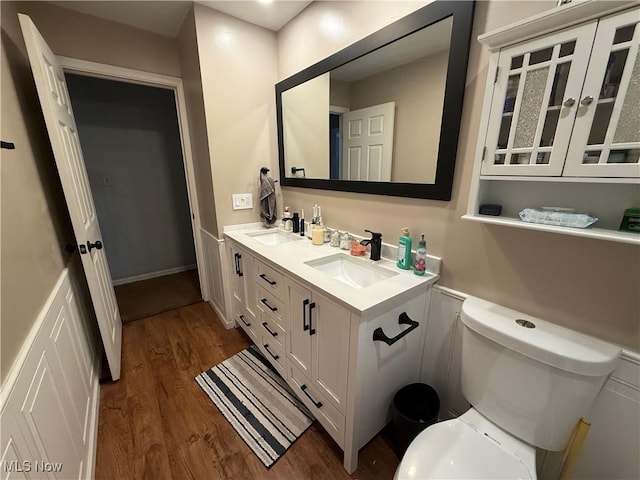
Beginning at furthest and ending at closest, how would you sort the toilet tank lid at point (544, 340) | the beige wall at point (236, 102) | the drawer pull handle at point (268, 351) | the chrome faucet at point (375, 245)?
the beige wall at point (236, 102)
the drawer pull handle at point (268, 351)
the chrome faucet at point (375, 245)
the toilet tank lid at point (544, 340)

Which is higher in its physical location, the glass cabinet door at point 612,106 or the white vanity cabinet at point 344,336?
the glass cabinet door at point 612,106

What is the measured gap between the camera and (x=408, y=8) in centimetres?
116

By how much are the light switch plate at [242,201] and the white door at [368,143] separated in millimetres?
878

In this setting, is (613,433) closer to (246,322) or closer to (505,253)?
(505,253)

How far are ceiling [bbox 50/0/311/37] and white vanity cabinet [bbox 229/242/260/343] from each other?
1569mm

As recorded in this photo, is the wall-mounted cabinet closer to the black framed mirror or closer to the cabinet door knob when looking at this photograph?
the cabinet door knob

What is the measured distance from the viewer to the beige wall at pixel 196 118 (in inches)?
71.6

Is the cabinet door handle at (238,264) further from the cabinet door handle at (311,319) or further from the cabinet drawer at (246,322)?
the cabinet door handle at (311,319)

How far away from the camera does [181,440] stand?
4.43 ft

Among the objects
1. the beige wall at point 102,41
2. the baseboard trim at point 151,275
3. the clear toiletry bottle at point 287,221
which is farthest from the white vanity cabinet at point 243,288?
the baseboard trim at point 151,275

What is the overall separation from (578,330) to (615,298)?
0.15 meters

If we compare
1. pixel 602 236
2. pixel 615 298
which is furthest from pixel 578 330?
pixel 602 236

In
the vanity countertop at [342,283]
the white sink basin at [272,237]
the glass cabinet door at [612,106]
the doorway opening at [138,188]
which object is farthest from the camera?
the doorway opening at [138,188]

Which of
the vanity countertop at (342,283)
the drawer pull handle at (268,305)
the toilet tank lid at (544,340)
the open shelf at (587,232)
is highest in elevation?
the open shelf at (587,232)
